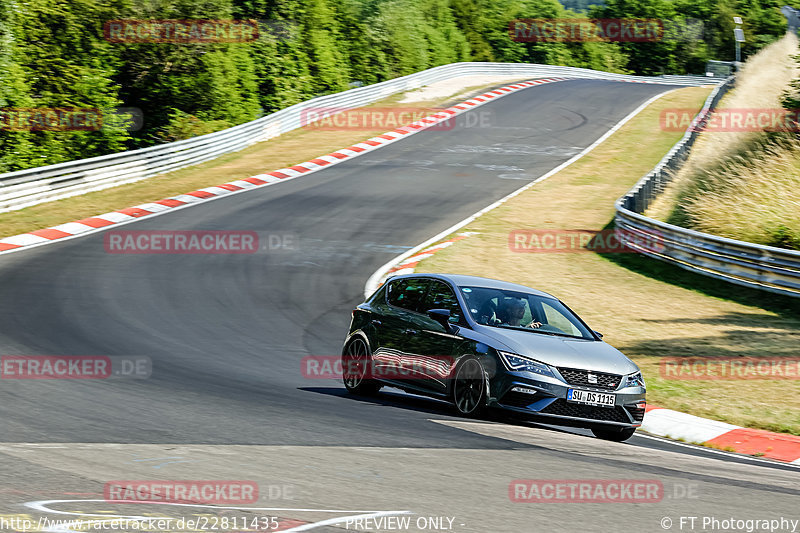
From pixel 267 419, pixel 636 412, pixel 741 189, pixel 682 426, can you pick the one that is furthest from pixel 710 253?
pixel 267 419

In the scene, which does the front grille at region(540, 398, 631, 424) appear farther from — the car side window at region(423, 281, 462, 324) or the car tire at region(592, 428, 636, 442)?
the car side window at region(423, 281, 462, 324)

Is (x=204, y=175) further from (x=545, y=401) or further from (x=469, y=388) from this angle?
(x=545, y=401)

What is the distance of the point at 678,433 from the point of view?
10797 millimetres

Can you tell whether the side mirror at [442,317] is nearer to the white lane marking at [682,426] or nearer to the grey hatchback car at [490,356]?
the grey hatchback car at [490,356]

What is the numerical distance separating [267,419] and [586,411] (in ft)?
10.2

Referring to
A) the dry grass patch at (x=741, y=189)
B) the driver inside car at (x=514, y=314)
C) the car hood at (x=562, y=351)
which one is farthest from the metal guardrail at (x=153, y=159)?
the car hood at (x=562, y=351)

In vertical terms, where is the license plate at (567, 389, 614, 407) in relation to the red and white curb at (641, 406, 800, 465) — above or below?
above

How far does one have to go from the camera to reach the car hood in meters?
9.85

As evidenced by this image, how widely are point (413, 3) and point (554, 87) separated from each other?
25.6m

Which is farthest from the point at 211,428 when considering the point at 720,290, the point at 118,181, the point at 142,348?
the point at 118,181

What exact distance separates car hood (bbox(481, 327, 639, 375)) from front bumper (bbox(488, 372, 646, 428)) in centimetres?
22

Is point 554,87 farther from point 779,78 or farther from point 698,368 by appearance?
point 698,368

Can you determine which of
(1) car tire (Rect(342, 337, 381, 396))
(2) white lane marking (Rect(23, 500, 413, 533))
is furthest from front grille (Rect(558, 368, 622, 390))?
(2) white lane marking (Rect(23, 500, 413, 533))

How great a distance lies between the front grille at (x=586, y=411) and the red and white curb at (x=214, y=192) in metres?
14.8
